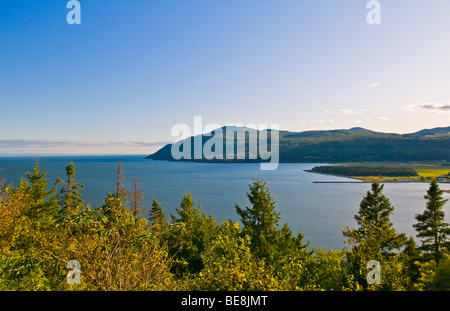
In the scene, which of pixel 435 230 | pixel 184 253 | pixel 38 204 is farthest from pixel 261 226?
pixel 38 204

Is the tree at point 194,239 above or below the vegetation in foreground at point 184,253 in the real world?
below

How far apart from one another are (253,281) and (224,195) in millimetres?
96256

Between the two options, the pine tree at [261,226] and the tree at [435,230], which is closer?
the pine tree at [261,226]

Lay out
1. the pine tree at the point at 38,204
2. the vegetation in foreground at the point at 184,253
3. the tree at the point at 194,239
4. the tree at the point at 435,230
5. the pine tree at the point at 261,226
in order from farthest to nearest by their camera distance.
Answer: the pine tree at the point at 38,204 < the tree at the point at 194,239 < the tree at the point at 435,230 < the pine tree at the point at 261,226 < the vegetation in foreground at the point at 184,253

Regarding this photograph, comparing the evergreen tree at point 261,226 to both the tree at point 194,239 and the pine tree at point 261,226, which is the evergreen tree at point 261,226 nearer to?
the pine tree at point 261,226

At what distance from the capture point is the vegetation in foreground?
5.98m

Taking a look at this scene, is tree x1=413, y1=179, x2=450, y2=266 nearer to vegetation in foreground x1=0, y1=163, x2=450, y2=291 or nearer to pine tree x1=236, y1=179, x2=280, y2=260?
vegetation in foreground x1=0, y1=163, x2=450, y2=291

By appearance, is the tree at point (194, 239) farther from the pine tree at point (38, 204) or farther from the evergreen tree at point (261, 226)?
the pine tree at point (38, 204)

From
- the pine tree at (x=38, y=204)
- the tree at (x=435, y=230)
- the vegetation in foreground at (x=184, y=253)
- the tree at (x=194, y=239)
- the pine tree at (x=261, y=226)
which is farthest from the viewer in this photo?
the pine tree at (x=38, y=204)

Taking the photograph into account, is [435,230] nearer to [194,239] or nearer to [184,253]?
[194,239]

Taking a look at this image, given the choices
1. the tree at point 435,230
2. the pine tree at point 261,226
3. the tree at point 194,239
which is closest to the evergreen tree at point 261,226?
the pine tree at point 261,226

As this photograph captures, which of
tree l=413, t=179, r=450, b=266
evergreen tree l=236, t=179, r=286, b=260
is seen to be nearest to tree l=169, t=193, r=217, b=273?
evergreen tree l=236, t=179, r=286, b=260

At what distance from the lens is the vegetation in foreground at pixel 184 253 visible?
19.6ft
